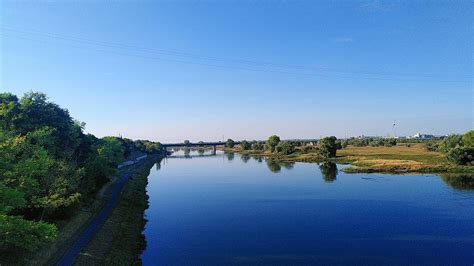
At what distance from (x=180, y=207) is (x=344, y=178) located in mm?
47065

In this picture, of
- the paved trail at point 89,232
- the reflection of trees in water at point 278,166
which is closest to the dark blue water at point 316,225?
the paved trail at point 89,232

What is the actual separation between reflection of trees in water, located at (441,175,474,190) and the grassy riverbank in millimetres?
60448

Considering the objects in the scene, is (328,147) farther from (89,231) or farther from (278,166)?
(89,231)

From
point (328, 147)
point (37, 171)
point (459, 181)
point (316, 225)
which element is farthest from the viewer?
point (328, 147)

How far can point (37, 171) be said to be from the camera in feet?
101

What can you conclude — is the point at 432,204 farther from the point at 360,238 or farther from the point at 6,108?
the point at 6,108

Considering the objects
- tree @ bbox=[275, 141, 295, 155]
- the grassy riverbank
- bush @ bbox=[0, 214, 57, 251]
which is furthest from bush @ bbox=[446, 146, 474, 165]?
bush @ bbox=[0, 214, 57, 251]

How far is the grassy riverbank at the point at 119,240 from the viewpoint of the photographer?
104 feet

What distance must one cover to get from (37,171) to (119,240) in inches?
476

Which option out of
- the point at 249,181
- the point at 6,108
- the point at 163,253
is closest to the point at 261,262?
the point at 163,253

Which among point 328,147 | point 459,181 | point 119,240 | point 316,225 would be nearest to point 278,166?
point 328,147

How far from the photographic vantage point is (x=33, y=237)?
2405 centimetres

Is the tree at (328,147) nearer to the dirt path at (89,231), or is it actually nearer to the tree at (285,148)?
the tree at (285,148)

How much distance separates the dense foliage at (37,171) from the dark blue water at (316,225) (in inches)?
424
